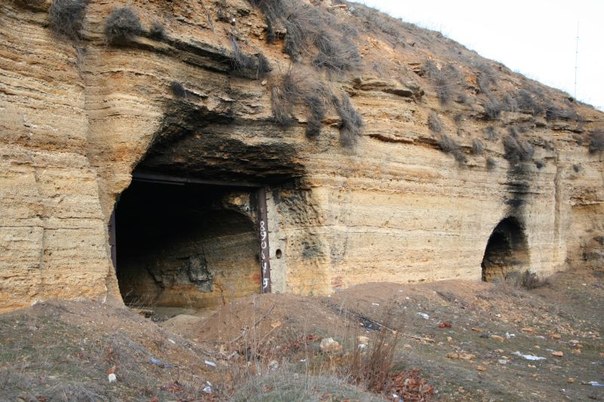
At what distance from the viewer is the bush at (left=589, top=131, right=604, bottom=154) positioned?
19.3 metres

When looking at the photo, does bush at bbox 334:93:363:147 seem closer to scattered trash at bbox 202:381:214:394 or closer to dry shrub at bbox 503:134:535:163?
dry shrub at bbox 503:134:535:163

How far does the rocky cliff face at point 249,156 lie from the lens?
7.75 meters

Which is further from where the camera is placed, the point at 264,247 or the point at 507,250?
the point at 507,250

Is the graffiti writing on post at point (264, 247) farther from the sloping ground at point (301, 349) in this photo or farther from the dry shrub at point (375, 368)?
the dry shrub at point (375, 368)

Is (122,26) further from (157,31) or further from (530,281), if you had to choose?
(530,281)

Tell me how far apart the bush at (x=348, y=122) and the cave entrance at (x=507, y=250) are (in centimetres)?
629

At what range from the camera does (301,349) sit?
26.2ft

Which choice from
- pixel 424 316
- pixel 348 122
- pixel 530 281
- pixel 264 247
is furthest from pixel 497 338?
pixel 530 281

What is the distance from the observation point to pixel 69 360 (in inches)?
233

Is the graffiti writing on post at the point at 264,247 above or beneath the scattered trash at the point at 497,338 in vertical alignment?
above

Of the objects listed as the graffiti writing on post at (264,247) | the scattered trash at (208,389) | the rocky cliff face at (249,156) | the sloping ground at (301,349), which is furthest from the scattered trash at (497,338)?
the scattered trash at (208,389)

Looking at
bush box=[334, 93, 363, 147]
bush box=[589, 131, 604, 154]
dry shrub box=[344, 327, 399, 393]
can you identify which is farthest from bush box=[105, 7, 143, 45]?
bush box=[589, 131, 604, 154]

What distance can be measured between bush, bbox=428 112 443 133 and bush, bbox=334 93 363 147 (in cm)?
227

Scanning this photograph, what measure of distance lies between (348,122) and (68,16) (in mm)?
4941
